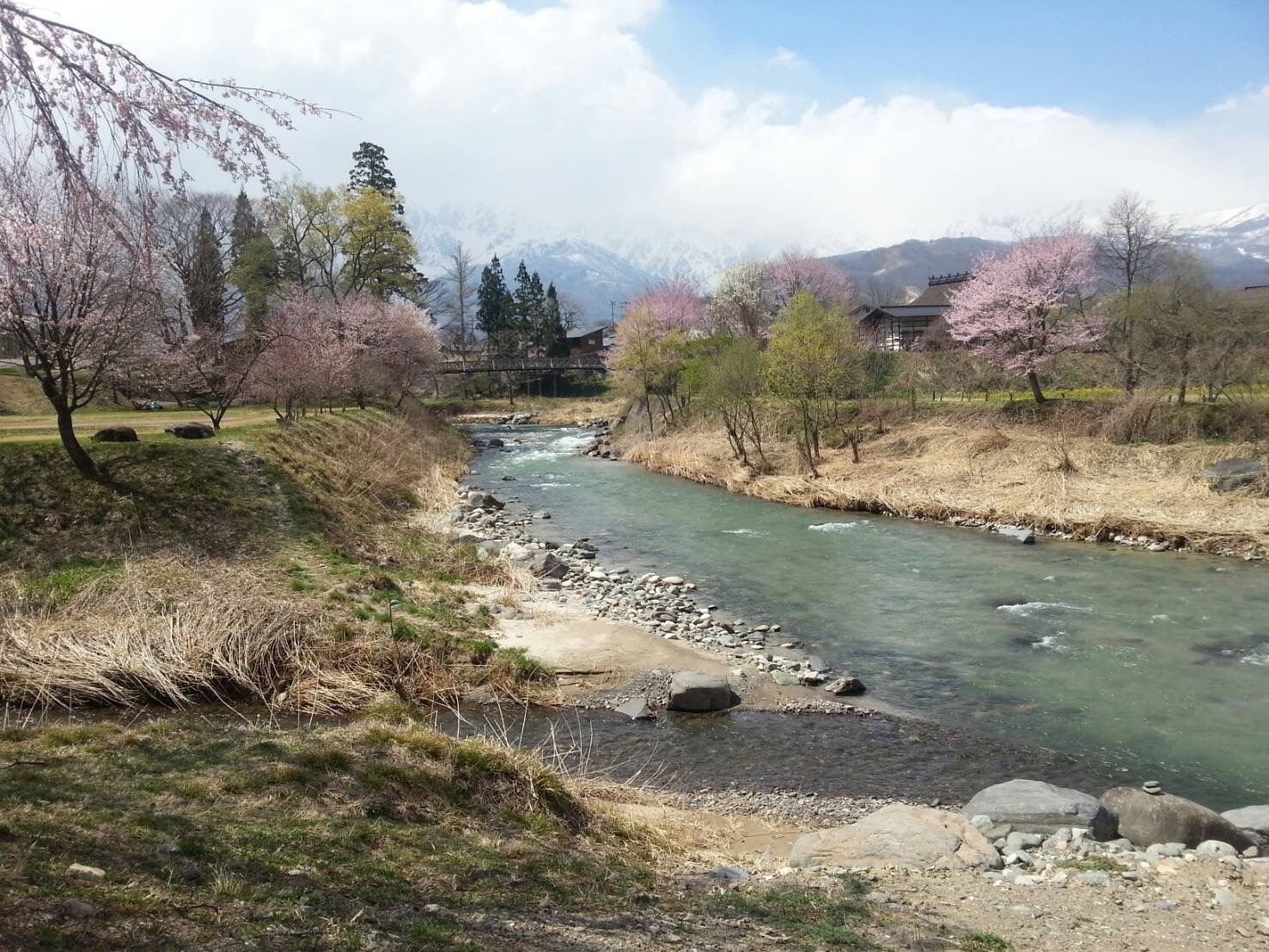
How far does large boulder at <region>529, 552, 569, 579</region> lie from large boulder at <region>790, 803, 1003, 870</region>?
10.1m

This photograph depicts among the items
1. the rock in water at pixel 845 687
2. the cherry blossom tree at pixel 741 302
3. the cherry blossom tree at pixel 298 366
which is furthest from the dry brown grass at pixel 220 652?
the cherry blossom tree at pixel 741 302

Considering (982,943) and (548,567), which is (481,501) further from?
(982,943)

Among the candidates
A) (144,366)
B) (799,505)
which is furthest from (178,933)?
(799,505)

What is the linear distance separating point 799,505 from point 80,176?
23570 mm

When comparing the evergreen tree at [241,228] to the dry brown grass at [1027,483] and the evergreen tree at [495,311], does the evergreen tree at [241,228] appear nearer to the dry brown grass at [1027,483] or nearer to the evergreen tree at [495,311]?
the dry brown grass at [1027,483]

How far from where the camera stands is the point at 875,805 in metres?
8.20

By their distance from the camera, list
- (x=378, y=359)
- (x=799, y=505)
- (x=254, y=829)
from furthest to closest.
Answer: (x=378, y=359) < (x=799, y=505) < (x=254, y=829)

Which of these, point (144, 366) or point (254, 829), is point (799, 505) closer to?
point (144, 366)

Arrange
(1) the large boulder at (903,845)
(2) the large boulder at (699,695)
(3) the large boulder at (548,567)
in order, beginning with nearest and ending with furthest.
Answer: (1) the large boulder at (903,845)
(2) the large boulder at (699,695)
(3) the large boulder at (548,567)

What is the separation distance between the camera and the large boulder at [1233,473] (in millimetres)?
21172

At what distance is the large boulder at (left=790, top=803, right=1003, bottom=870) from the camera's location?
6457 mm

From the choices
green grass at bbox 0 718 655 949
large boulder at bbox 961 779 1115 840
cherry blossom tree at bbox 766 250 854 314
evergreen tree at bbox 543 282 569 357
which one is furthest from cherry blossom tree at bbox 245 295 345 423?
evergreen tree at bbox 543 282 569 357

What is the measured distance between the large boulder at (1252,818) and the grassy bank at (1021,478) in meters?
13.5

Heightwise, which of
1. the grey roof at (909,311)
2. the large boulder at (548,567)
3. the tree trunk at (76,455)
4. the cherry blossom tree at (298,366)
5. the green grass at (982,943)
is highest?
the grey roof at (909,311)
